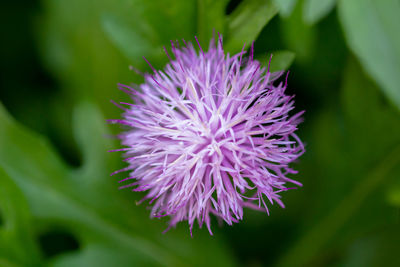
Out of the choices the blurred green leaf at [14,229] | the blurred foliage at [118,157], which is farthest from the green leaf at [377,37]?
the blurred green leaf at [14,229]

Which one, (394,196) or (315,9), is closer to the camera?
(315,9)

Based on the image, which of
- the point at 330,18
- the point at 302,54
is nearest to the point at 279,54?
the point at 302,54

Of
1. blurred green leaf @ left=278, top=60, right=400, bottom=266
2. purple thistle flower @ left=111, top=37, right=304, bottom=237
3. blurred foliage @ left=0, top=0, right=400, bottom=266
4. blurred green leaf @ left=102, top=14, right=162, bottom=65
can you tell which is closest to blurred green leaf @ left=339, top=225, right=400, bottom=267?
blurred foliage @ left=0, top=0, right=400, bottom=266

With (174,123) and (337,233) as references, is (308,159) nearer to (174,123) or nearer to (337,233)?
(337,233)

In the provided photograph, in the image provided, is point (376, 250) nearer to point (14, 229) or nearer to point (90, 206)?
point (90, 206)

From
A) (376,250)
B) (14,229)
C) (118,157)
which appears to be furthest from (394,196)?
(14,229)

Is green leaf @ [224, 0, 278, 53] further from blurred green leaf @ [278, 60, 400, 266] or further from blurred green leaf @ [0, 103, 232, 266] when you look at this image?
blurred green leaf @ [0, 103, 232, 266]
